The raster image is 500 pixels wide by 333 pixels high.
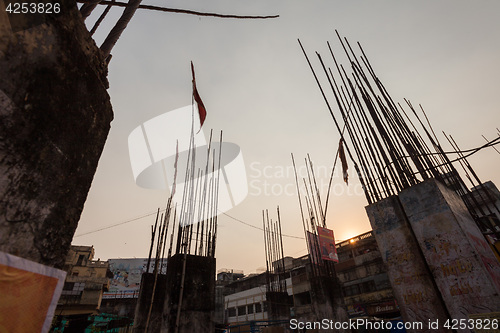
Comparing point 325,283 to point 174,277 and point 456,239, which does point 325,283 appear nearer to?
point 174,277

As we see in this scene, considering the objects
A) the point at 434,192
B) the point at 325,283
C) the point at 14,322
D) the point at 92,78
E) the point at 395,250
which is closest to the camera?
the point at 14,322

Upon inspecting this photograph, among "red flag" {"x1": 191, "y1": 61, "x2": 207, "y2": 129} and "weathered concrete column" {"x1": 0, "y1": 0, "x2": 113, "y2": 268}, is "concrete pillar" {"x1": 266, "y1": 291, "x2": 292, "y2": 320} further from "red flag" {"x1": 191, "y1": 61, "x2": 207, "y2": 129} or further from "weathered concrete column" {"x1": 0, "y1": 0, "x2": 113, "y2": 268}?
"weathered concrete column" {"x1": 0, "y1": 0, "x2": 113, "y2": 268}

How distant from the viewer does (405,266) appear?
3863mm

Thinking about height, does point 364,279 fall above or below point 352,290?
above

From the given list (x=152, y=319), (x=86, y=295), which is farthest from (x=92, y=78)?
(x=86, y=295)

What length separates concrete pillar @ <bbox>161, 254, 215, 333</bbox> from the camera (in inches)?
206

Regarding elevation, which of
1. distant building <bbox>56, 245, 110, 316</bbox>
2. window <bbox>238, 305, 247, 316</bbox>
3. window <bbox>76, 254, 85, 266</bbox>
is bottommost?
window <bbox>238, 305, 247, 316</bbox>

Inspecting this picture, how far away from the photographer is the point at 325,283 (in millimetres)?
9352

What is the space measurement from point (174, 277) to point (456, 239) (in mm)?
5185

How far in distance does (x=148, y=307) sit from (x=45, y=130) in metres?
9.00

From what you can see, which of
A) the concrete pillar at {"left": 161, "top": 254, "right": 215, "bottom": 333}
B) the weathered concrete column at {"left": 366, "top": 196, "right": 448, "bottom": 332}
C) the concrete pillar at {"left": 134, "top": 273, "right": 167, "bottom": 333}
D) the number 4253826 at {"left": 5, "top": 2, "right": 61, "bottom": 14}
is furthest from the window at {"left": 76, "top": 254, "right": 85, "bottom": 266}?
the number 4253826 at {"left": 5, "top": 2, "right": 61, "bottom": 14}

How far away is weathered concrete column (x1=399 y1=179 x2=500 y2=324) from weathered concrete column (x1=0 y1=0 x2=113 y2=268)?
4338mm

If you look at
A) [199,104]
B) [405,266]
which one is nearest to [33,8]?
[199,104]

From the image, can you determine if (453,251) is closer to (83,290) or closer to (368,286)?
(368,286)
